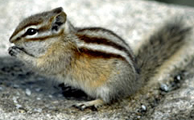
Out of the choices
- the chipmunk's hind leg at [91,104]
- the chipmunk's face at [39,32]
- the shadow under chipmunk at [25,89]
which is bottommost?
the chipmunk's hind leg at [91,104]

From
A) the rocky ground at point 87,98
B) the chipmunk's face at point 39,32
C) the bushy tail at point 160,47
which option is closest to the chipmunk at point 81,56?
the chipmunk's face at point 39,32

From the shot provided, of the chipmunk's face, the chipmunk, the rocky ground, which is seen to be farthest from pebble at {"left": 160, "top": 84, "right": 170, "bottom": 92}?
the chipmunk's face

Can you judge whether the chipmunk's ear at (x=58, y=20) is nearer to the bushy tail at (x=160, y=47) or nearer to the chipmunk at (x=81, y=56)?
the chipmunk at (x=81, y=56)

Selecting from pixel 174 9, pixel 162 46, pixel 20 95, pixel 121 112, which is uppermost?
pixel 174 9

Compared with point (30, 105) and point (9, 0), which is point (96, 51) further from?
point (9, 0)

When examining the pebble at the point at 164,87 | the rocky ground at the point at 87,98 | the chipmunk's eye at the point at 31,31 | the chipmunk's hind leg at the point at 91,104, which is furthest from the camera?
the pebble at the point at 164,87

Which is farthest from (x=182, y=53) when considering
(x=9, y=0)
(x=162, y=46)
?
(x=9, y=0)

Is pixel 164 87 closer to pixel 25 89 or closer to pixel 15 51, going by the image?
pixel 25 89
